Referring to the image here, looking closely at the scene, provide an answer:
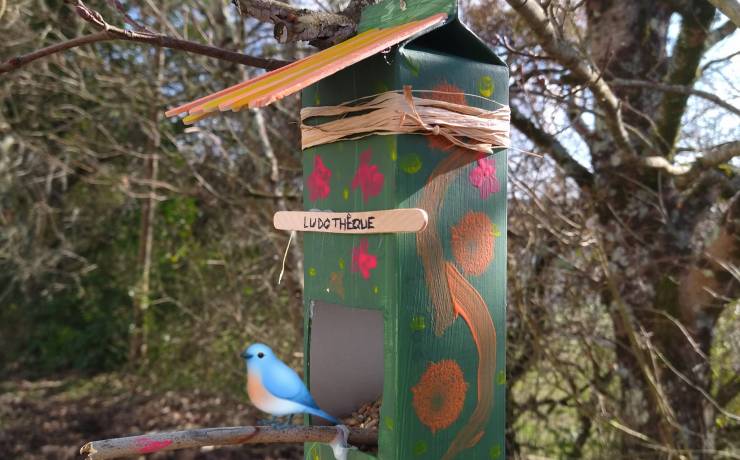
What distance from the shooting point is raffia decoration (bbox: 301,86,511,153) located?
1.46 metres

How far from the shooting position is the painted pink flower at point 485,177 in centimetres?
156

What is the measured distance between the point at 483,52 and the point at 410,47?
0.18m

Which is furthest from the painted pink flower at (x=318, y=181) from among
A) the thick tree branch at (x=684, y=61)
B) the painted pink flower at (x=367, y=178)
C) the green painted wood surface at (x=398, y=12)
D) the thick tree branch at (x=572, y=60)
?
the thick tree branch at (x=684, y=61)

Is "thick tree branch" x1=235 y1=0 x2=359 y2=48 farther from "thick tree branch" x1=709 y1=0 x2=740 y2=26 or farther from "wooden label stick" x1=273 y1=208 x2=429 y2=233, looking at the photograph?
"thick tree branch" x1=709 y1=0 x2=740 y2=26

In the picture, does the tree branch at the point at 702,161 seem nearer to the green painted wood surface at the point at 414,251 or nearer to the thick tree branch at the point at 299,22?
the green painted wood surface at the point at 414,251

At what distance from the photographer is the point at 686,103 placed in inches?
125

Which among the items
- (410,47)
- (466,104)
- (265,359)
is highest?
(410,47)

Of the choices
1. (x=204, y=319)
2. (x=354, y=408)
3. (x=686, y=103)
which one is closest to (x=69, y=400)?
(x=204, y=319)

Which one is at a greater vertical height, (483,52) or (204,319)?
(483,52)

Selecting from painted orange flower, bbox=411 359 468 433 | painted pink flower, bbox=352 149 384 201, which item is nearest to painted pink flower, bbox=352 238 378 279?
painted pink flower, bbox=352 149 384 201

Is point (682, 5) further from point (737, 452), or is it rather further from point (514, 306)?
point (737, 452)

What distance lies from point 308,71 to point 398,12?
0.34 meters

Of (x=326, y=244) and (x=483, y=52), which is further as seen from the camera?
(x=326, y=244)

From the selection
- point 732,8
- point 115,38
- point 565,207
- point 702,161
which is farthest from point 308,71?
point 565,207
